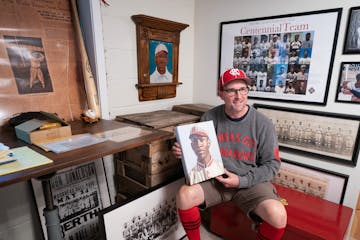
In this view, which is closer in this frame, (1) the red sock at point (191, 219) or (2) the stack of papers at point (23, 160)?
(2) the stack of papers at point (23, 160)

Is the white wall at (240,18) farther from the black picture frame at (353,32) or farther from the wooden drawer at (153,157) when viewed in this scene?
the wooden drawer at (153,157)

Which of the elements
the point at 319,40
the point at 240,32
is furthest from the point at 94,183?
the point at 319,40

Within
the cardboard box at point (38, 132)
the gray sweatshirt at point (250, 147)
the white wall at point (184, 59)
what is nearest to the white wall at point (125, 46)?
the white wall at point (184, 59)

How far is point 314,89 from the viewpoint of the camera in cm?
170

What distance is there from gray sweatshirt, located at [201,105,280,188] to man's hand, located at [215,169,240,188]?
30mm

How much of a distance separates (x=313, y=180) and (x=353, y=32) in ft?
3.46

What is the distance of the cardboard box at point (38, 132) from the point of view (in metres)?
1.11

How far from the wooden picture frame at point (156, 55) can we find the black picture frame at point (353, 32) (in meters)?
1.25

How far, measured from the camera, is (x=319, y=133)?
1707 millimetres

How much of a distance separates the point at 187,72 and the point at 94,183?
4.46 ft

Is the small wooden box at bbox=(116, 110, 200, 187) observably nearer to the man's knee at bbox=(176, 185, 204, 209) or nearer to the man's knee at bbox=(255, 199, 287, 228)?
the man's knee at bbox=(176, 185, 204, 209)

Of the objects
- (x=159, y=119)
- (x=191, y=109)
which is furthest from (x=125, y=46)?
(x=191, y=109)

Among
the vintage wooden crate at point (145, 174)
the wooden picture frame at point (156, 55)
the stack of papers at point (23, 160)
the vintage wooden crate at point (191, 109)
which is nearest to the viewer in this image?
the stack of papers at point (23, 160)

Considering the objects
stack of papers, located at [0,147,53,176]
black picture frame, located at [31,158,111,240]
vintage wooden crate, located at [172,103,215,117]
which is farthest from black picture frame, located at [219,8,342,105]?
stack of papers, located at [0,147,53,176]
